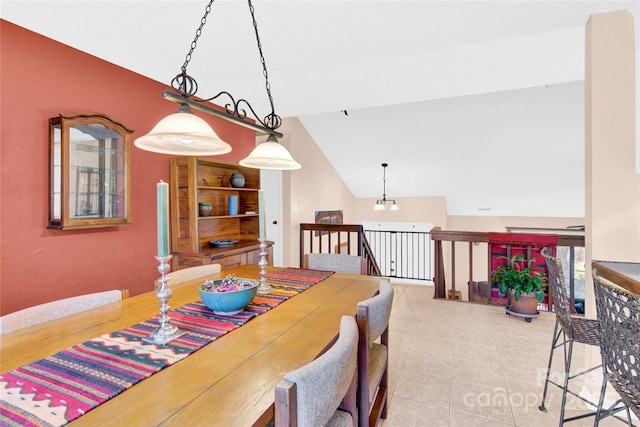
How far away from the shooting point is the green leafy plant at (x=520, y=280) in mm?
3070

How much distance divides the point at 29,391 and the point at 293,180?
4.20 meters

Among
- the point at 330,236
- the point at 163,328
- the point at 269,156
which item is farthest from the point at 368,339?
the point at 330,236

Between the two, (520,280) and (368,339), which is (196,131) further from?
(520,280)

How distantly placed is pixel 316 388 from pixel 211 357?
1.43 feet

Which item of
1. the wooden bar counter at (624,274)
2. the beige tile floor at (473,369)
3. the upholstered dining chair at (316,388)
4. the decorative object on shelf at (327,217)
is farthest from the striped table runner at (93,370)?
the decorative object on shelf at (327,217)

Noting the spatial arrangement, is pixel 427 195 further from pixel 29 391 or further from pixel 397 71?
pixel 29 391

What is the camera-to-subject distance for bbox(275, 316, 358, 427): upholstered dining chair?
2.31 ft

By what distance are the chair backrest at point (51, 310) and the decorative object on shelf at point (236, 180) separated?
2.13 meters

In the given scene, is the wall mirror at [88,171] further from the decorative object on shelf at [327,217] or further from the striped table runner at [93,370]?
the decorative object on shelf at [327,217]

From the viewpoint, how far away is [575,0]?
75.2 inches

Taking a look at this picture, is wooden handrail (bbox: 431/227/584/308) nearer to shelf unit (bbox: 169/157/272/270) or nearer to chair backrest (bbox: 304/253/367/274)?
chair backrest (bbox: 304/253/367/274)

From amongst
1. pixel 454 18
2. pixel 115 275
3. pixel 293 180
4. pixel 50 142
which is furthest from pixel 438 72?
pixel 115 275

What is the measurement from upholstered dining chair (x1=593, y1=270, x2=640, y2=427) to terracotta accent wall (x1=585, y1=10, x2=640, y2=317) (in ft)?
3.34

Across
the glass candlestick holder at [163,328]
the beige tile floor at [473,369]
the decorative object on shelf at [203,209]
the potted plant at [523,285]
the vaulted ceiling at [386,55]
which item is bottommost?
the beige tile floor at [473,369]
